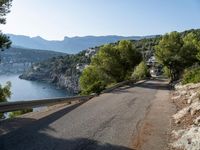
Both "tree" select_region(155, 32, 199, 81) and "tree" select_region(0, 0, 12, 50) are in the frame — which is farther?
"tree" select_region(155, 32, 199, 81)

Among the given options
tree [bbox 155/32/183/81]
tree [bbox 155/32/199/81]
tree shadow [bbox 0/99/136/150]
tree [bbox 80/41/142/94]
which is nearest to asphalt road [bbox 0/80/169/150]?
tree shadow [bbox 0/99/136/150]

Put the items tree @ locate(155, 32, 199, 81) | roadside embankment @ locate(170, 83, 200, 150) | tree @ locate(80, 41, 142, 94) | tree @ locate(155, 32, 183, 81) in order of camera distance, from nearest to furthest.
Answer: roadside embankment @ locate(170, 83, 200, 150) < tree @ locate(155, 32, 199, 81) < tree @ locate(155, 32, 183, 81) < tree @ locate(80, 41, 142, 94)

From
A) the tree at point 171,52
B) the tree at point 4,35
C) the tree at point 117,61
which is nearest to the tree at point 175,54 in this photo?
the tree at point 171,52

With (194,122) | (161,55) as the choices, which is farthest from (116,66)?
(194,122)

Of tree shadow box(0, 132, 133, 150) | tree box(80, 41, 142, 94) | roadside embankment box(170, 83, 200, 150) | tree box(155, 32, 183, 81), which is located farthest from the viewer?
tree box(80, 41, 142, 94)

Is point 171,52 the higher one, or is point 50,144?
point 171,52

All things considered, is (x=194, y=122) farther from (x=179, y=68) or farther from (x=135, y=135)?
(x=179, y=68)

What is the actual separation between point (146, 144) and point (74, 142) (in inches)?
82.3

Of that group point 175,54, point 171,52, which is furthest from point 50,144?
point 175,54

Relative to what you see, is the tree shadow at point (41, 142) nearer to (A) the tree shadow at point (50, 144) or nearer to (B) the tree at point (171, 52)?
(A) the tree shadow at point (50, 144)

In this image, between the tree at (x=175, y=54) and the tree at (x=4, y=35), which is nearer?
the tree at (x=4, y=35)

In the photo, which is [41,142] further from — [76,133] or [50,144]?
[76,133]

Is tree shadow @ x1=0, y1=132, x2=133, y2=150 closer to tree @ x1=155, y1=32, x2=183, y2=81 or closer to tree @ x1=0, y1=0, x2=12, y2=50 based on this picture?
tree @ x1=0, y1=0, x2=12, y2=50

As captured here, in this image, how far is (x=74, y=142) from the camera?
32.1 feet
